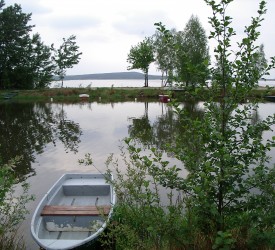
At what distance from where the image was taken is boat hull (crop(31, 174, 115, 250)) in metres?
6.27


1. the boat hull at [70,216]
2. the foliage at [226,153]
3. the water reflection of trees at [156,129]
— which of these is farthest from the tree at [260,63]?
the water reflection of trees at [156,129]

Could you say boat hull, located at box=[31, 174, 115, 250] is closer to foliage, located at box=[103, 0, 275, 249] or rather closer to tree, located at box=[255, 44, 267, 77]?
foliage, located at box=[103, 0, 275, 249]

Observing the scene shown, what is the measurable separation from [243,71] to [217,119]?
0.70m

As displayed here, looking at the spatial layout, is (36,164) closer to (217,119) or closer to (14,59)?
(217,119)

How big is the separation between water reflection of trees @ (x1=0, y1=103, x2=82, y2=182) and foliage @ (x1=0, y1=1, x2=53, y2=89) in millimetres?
24238

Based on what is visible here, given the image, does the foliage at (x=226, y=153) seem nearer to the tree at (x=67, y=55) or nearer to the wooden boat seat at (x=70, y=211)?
the wooden boat seat at (x=70, y=211)

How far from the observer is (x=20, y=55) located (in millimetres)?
55531

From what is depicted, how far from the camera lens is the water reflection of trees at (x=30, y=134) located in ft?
55.0

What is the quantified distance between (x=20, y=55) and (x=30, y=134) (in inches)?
1470

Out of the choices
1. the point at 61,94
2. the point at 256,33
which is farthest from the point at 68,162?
the point at 61,94

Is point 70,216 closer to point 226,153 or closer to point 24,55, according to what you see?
point 226,153

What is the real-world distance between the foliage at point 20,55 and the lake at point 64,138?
23599 millimetres

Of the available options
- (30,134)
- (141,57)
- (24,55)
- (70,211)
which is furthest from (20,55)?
(70,211)

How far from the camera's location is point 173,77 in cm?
444
